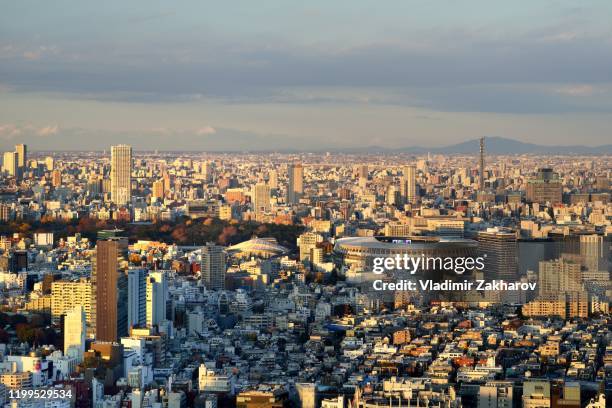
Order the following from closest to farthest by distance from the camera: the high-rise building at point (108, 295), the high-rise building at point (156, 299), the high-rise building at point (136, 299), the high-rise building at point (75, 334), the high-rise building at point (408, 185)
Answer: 1. the high-rise building at point (75, 334)
2. the high-rise building at point (108, 295)
3. the high-rise building at point (136, 299)
4. the high-rise building at point (156, 299)
5. the high-rise building at point (408, 185)

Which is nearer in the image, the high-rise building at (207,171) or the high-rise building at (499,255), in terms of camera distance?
the high-rise building at (499,255)

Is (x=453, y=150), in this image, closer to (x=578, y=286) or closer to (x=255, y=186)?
(x=255, y=186)

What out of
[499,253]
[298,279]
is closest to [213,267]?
[298,279]

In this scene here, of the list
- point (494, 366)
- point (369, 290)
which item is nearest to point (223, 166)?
point (369, 290)

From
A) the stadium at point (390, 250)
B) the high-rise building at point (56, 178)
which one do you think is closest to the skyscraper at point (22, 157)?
the high-rise building at point (56, 178)

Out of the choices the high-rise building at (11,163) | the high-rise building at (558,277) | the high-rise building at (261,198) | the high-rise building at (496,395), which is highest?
the high-rise building at (11,163)

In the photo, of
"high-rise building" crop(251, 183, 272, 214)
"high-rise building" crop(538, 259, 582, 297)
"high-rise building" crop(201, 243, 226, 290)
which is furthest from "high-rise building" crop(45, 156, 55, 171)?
"high-rise building" crop(538, 259, 582, 297)

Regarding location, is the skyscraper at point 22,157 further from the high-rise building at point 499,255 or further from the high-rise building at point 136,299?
the high-rise building at point 136,299

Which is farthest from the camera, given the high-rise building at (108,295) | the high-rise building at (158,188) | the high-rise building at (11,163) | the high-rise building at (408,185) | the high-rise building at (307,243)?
the high-rise building at (158,188)
